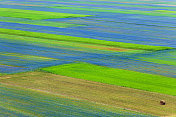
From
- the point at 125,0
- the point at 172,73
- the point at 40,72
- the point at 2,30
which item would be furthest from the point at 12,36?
the point at 125,0

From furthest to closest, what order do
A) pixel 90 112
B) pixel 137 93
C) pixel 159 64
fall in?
pixel 159 64
pixel 137 93
pixel 90 112

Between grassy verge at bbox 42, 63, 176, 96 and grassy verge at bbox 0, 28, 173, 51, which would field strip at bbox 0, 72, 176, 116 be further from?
grassy verge at bbox 0, 28, 173, 51

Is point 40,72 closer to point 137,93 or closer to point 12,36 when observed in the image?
point 137,93

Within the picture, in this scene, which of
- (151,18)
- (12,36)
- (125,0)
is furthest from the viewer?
(125,0)

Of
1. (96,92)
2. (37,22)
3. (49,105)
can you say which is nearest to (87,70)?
(96,92)

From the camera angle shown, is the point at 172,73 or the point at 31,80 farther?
the point at 172,73

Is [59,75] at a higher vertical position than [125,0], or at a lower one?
higher

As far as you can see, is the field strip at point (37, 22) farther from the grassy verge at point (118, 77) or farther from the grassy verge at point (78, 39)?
the grassy verge at point (118, 77)
